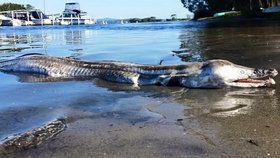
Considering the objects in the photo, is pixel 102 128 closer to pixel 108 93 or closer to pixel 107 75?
pixel 108 93

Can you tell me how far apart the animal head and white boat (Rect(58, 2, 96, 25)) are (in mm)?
124104

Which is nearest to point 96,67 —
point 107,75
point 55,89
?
point 107,75

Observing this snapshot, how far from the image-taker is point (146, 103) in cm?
695

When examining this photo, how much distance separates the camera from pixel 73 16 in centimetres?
13850

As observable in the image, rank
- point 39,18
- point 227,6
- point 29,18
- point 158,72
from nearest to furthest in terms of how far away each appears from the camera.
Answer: point 158,72 < point 227,6 < point 29,18 < point 39,18

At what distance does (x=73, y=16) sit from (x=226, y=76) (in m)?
134

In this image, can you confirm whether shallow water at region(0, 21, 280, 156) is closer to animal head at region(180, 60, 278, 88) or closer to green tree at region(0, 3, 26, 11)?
animal head at region(180, 60, 278, 88)

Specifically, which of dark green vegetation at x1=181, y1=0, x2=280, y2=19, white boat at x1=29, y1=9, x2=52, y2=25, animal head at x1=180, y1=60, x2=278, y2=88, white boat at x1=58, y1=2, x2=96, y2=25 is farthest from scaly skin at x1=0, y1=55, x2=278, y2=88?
white boat at x1=58, y1=2, x2=96, y2=25

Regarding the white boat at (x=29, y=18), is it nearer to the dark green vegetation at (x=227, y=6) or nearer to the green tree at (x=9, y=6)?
the green tree at (x=9, y=6)

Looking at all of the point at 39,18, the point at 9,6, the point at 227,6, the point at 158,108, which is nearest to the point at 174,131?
the point at 158,108

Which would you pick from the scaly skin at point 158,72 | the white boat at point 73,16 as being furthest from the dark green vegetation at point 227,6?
the scaly skin at point 158,72

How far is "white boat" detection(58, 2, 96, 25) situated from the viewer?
134 meters

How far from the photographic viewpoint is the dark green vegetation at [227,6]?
71.1 m

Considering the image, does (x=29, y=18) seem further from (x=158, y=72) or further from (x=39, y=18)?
(x=158, y=72)
